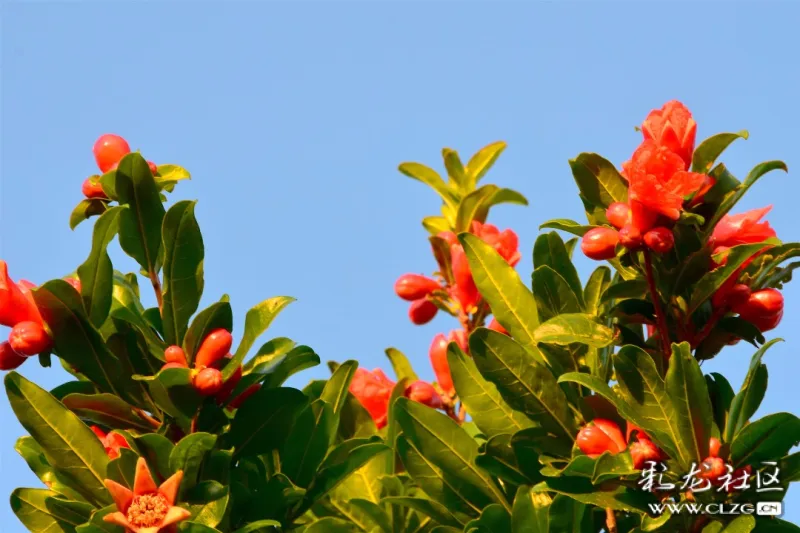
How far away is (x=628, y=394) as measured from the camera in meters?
2.56

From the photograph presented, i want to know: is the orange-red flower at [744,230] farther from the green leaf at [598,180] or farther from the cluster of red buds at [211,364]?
the cluster of red buds at [211,364]

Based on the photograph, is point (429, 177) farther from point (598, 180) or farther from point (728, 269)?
point (728, 269)

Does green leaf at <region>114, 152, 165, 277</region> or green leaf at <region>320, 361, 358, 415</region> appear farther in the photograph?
green leaf at <region>320, 361, 358, 415</region>

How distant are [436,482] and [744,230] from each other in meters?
1.01

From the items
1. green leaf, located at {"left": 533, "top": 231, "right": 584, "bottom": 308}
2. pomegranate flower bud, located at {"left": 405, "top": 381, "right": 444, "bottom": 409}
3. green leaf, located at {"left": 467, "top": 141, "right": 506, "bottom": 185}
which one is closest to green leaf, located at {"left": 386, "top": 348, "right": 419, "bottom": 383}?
pomegranate flower bud, located at {"left": 405, "top": 381, "right": 444, "bottom": 409}

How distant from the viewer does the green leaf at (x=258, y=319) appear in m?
2.66

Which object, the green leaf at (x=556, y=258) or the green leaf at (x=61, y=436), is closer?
the green leaf at (x=61, y=436)

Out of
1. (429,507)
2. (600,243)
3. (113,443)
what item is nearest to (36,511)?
(113,443)

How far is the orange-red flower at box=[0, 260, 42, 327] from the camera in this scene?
8.41 ft

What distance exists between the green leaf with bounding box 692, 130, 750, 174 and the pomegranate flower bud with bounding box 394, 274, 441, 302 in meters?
1.43

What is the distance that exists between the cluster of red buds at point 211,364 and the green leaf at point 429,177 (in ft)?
6.15

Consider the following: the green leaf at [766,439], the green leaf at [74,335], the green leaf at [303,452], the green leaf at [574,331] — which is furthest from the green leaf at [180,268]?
the green leaf at [766,439]

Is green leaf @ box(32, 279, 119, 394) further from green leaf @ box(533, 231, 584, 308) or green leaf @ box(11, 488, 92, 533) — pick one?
green leaf @ box(533, 231, 584, 308)

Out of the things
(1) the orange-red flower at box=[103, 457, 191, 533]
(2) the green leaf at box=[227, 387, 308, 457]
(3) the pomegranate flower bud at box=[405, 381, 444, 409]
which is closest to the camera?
(1) the orange-red flower at box=[103, 457, 191, 533]
